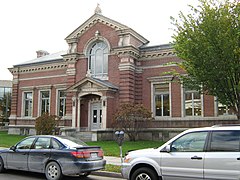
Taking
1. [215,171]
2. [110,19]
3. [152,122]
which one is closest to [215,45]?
[215,171]

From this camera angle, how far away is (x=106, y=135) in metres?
22.2

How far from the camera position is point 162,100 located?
2372 cm

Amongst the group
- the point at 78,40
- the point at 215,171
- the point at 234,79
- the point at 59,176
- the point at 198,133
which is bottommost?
the point at 59,176

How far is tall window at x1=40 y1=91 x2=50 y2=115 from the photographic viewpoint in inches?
1172

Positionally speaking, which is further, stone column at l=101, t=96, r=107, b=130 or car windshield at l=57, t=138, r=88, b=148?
stone column at l=101, t=96, r=107, b=130

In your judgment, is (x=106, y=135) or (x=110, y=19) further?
(x=110, y=19)

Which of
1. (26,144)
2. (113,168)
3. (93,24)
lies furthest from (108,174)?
(93,24)

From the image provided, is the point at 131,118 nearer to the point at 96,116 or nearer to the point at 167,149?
the point at 96,116

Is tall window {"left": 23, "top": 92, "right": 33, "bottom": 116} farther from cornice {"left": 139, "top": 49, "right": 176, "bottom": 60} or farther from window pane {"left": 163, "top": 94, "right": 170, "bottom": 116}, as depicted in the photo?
window pane {"left": 163, "top": 94, "right": 170, "bottom": 116}

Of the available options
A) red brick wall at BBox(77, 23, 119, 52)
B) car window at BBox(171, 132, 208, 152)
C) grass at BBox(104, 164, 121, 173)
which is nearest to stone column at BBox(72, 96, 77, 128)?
red brick wall at BBox(77, 23, 119, 52)

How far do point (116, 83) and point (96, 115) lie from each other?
3.50 m

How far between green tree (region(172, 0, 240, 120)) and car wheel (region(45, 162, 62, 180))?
8.14m

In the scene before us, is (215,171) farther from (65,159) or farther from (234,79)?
(234,79)

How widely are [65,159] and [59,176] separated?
0.56 m
